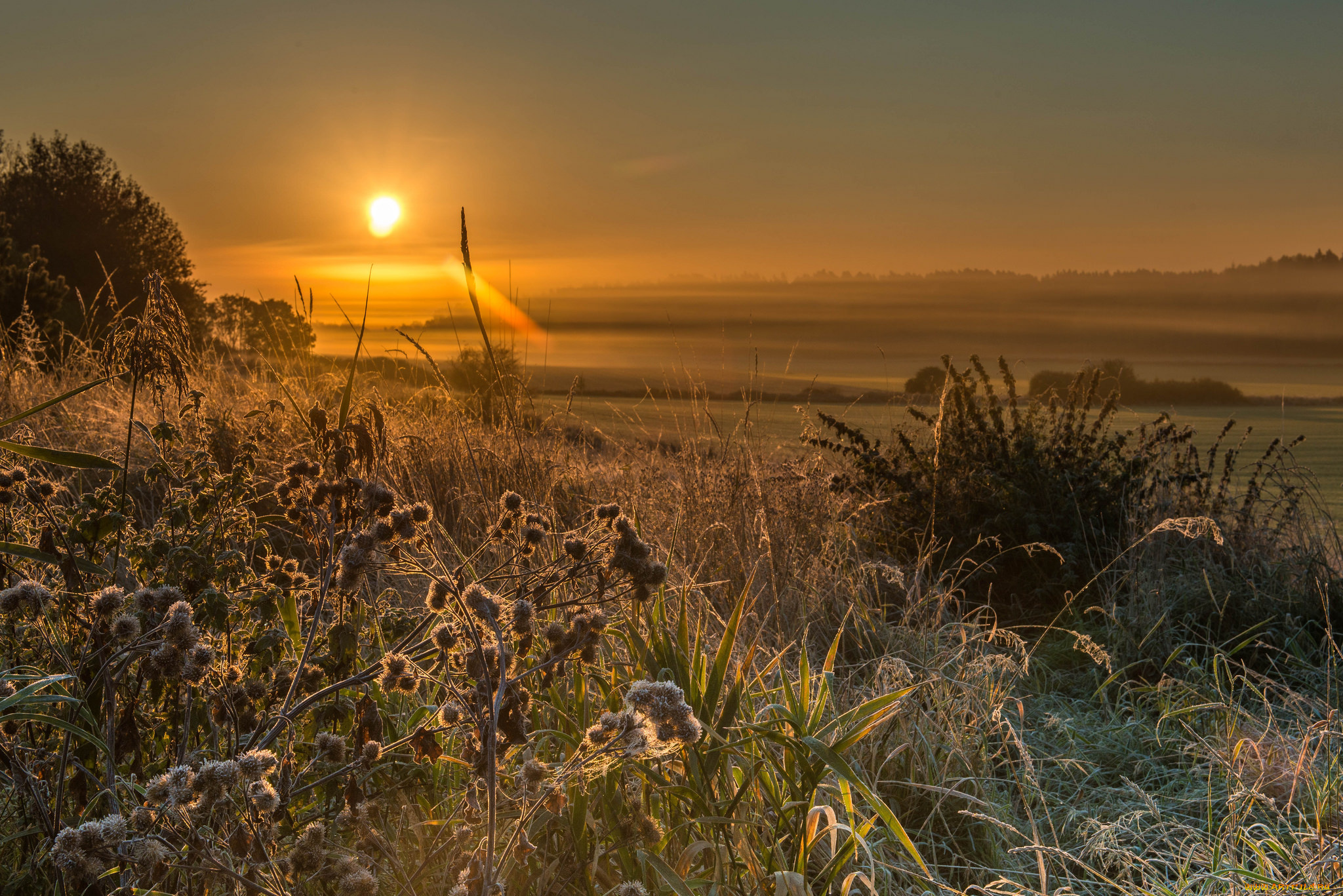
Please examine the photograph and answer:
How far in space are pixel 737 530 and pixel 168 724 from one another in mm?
2802

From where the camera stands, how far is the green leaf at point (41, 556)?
5.70 feet

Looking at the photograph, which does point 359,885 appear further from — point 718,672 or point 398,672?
point 718,672

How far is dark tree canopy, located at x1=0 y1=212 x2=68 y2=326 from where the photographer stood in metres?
18.7

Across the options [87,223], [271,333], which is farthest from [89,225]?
[271,333]

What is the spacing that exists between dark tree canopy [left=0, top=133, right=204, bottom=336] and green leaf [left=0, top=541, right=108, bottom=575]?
3338cm

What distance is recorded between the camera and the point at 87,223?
3256cm

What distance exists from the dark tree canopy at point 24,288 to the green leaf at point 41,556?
19427 mm

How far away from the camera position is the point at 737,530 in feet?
14.7

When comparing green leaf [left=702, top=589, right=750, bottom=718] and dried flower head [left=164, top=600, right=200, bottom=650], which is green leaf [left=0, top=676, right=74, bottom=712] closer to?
dried flower head [left=164, top=600, right=200, bottom=650]

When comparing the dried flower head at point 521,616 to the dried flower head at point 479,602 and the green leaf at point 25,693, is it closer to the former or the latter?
the dried flower head at point 479,602

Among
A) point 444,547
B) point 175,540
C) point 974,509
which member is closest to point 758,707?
point 175,540

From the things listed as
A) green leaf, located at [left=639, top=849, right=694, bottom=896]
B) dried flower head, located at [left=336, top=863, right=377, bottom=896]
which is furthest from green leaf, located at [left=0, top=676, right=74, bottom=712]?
green leaf, located at [left=639, top=849, right=694, bottom=896]

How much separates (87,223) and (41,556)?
3747 centimetres

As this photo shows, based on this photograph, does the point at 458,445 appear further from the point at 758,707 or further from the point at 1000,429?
the point at 758,707
